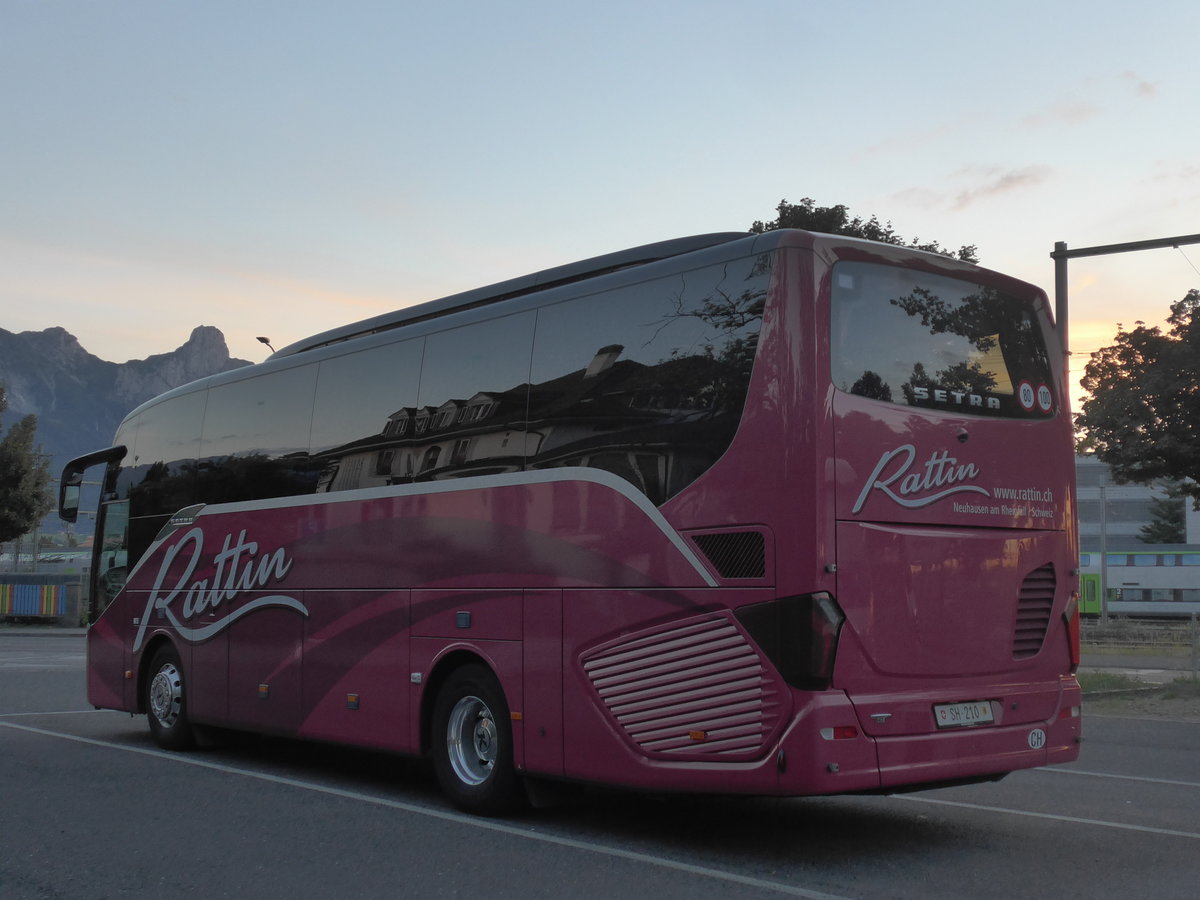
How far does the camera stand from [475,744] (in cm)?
945

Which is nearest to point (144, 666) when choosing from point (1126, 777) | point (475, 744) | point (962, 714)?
point (475, 744)

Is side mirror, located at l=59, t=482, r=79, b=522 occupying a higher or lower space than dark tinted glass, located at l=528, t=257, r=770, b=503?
lower

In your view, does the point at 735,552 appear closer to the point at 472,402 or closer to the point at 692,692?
the point at 692,692

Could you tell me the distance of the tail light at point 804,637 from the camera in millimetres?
7223

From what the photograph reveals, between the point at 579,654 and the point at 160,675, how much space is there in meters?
6.50

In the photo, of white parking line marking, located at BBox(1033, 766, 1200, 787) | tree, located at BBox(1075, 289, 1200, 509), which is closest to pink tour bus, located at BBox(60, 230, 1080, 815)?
white parking line marking, located at BBox(1033, 766, 1200, 787)

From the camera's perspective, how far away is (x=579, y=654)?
844 centimetres

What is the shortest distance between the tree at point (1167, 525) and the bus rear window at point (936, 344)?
323ft

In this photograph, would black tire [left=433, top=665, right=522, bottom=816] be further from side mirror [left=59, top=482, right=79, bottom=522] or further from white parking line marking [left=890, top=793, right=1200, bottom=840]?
side mirror [left=59, top=482, right=79, bottom=522]

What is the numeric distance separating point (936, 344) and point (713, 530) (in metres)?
1.78

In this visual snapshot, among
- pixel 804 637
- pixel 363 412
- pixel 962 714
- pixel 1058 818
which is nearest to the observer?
pixel 804 637

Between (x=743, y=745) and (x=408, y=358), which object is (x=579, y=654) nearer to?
(x=743, y=745)

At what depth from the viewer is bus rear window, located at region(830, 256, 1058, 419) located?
7.75 meters

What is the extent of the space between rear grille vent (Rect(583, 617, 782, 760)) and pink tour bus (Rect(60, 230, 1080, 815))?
0.02 m
